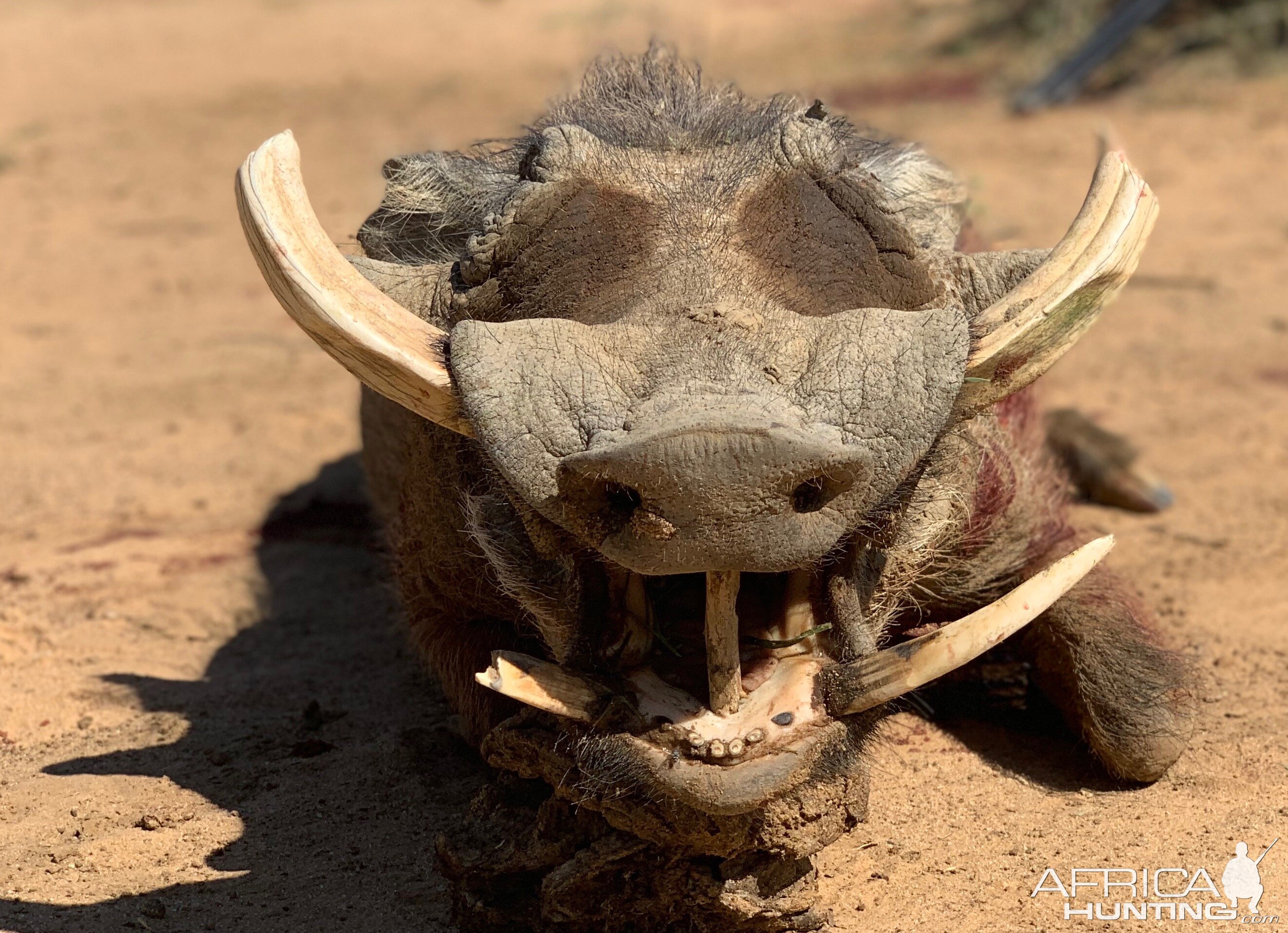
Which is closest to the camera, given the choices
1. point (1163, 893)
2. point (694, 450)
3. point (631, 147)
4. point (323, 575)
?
point (694, 450)

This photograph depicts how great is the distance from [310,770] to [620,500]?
1.44 meters

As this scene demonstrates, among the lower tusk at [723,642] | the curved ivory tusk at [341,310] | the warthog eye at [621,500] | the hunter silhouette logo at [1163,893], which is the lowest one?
the hunter silhouette logo at [1163,893]

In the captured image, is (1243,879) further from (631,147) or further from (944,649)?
(631,147)

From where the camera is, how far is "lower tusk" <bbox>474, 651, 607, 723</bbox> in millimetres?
2266

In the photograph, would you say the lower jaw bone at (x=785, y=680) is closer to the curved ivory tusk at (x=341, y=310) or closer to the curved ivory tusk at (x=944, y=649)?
the curved ivory tusk at (x=944, y=649)

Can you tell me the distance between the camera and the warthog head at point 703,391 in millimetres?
2045

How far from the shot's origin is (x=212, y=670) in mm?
3939

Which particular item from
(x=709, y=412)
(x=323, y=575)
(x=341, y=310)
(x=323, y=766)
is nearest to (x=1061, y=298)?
(x=709, y=412)

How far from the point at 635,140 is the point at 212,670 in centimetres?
191

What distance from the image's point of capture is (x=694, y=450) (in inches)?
75.6

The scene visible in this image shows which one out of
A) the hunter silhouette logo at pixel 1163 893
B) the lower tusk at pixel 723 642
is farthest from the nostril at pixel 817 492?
the hunter silhouette logo at pixel 1163 893

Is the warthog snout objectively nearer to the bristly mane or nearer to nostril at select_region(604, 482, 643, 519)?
nostril at select_region(604, 482, 643, 519)

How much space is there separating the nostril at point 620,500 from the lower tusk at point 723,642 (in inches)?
6.4

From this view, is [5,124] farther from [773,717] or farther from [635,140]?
[773,717]
